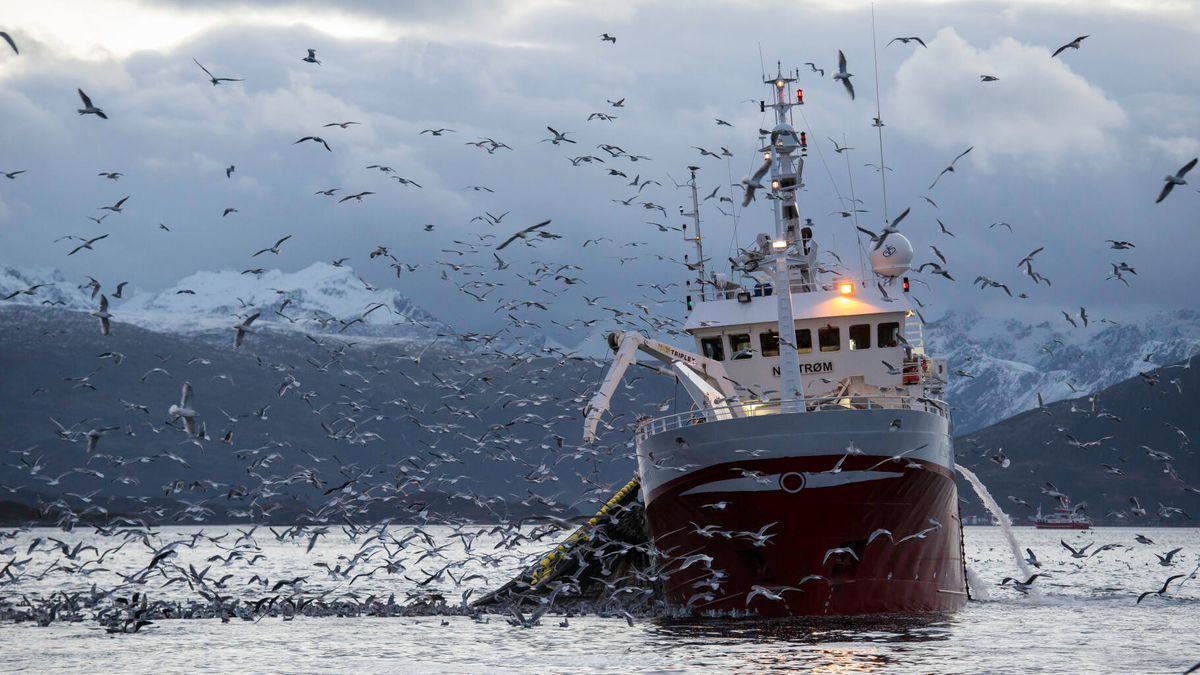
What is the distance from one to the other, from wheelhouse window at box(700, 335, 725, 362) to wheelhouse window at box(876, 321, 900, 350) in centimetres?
601

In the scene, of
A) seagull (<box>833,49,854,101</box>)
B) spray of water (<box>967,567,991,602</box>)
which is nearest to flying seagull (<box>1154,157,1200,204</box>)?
seagull (<box>833,49,854,101</box>)

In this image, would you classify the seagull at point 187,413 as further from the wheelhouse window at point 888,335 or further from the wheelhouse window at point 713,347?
the wheelhouse window at point 888,335

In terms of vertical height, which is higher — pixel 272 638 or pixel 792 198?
pixel 792 198

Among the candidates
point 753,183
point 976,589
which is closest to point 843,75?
point 753,183

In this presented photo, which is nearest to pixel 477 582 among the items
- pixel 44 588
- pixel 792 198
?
pixel 44 588

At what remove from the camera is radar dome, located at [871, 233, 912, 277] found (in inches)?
2259

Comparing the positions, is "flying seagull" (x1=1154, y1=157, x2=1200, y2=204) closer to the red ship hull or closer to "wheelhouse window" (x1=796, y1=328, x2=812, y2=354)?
the red ship hull

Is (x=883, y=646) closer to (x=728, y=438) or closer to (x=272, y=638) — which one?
(x=728, y=438)

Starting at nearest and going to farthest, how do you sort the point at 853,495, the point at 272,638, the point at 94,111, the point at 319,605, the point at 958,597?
1. the point at 94,111
2. the point at 853,495
3. the point at 272,638
4. the point at 958,597
5. the point at 319,605

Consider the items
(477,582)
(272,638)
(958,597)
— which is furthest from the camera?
(477,582)

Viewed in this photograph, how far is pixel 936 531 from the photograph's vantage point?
48250 millimetres

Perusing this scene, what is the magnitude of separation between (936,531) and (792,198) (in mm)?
19404

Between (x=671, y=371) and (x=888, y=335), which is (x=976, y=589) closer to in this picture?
(x=888, y=335)

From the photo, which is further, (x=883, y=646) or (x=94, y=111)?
(x=883, y=646)
